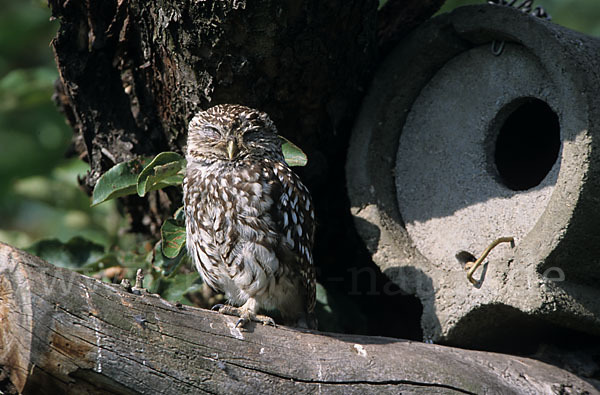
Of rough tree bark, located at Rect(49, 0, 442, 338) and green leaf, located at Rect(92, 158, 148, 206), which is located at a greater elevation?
rough tree bark, located at Rect(49, 0, 442, 338)

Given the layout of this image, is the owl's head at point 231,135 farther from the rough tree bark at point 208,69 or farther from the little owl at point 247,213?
the rough tree bark at point 208,69

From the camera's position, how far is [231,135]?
3.01m

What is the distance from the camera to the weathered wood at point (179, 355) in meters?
2.10

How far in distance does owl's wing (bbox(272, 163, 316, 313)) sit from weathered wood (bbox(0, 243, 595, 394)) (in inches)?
15.7

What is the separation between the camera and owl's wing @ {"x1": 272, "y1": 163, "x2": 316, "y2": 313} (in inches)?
117

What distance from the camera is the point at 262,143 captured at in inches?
122

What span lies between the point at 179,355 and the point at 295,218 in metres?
0.91

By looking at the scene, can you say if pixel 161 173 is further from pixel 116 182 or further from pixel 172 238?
pixel 172 238

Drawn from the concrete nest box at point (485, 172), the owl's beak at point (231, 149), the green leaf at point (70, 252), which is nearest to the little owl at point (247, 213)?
the owl's beak at point (231, 149)

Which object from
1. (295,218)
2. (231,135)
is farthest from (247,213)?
(231,135)

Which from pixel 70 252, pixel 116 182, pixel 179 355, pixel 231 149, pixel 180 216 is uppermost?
pixel 231 149

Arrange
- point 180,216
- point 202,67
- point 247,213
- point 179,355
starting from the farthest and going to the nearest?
point 180,216 < point 202,67 < point 247,213 < point 179,355

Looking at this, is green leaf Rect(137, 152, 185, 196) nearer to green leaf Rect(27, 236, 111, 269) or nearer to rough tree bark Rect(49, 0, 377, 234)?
rough tree bark Rect(49, 0, 377, 234)

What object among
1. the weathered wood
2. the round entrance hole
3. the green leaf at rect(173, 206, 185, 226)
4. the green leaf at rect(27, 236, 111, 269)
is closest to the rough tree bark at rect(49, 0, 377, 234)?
the green leaf at rect(173, 206, 185, 226)
